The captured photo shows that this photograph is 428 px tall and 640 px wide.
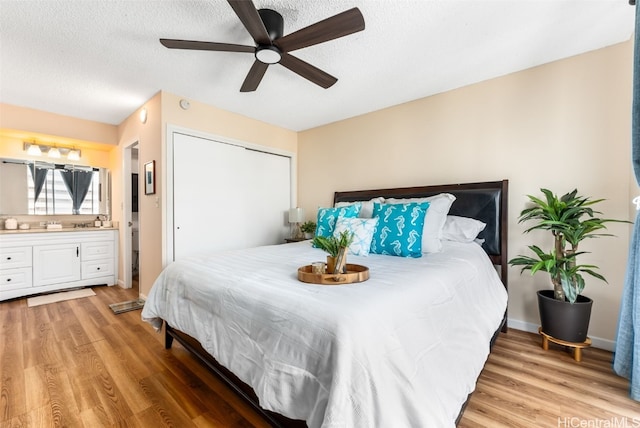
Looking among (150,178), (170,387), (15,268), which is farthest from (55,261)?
(170,387)

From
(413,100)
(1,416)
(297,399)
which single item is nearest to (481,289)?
(297,399)

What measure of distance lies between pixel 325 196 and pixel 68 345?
322cm

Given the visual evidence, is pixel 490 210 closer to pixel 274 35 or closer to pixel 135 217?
pixel 274 35

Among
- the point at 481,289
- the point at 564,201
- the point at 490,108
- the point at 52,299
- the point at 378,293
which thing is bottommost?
the point at 52,299

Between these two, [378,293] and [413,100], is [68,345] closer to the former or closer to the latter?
[378,293]

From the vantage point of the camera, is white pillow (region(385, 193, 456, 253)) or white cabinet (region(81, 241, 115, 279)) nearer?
white pillow (region(385, 193, 456, 253))

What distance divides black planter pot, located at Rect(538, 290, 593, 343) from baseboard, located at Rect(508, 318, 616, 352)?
35 cm

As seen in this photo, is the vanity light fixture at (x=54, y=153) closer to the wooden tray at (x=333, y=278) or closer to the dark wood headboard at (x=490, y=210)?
the wooden tray at (x=333, y=278)

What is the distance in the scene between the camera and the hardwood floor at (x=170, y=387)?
1465 millimetres

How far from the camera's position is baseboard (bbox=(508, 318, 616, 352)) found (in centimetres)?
217

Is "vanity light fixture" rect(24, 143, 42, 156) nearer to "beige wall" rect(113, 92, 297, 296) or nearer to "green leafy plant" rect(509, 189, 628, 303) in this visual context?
"beige wall" rect(113, 92, 297, 296)

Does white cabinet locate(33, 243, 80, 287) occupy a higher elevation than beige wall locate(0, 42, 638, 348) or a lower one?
lower

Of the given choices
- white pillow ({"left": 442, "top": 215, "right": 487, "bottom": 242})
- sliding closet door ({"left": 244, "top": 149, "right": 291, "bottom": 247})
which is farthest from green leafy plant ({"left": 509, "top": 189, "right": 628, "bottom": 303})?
sliding closet door ({"left": 244, "top": 149, "right": 291, "bottom": 247})

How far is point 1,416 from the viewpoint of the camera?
1.48 m
